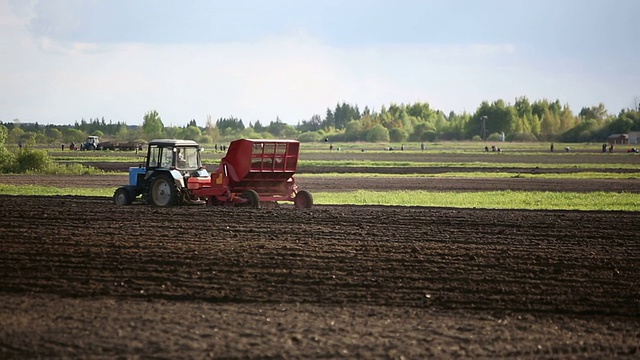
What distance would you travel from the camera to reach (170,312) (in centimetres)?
1490

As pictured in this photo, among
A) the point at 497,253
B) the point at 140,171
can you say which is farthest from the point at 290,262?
the point at 140,171

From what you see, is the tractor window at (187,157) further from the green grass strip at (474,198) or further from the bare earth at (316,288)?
the green grass strip at (474,198)

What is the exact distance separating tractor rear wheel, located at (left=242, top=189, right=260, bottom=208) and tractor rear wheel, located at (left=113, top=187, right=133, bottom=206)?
12.5 feet

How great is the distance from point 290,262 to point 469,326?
5.50m

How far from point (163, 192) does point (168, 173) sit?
76 centimetres

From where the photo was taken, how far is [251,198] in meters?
30.7

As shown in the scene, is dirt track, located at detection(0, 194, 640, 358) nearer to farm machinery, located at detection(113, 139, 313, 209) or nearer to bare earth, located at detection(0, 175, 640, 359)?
bare earth, located at detection(0, 175, 640, 359)

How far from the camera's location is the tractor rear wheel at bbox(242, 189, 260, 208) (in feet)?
100

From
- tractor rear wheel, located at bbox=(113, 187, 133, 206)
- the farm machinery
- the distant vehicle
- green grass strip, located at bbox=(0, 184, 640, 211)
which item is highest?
the farm machinery

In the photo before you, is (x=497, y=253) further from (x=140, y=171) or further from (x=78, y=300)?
(x=140, y=171)

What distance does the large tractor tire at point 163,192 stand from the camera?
101ft

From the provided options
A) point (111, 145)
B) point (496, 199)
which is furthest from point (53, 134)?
point (496, 199)

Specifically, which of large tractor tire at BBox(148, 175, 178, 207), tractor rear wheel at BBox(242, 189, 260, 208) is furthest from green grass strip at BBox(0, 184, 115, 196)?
tractor rear wheel at BBox(242, 189, 260, 208)

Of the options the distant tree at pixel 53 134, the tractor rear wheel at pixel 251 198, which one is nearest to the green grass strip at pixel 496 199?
the tractor rear wheel at pixel 251 198
